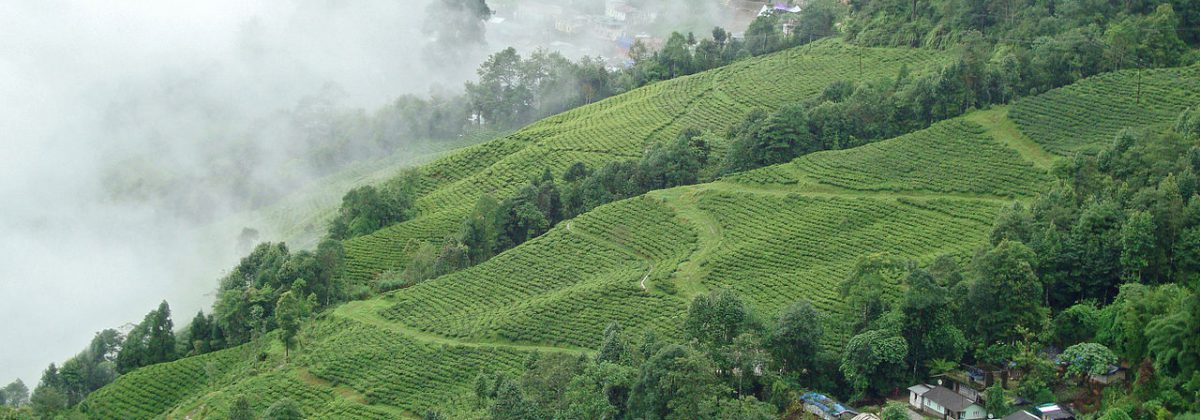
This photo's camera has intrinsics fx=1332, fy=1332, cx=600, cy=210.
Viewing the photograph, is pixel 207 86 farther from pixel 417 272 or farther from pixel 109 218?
pixel 417 272

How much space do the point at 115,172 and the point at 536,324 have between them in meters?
38.4

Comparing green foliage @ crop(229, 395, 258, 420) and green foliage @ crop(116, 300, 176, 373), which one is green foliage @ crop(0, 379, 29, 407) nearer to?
green foliage @ crop(116, 300, 176, 373)

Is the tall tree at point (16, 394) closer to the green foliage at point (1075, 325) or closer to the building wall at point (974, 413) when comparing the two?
the building wall at point (974, 413)

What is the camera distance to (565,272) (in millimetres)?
47562

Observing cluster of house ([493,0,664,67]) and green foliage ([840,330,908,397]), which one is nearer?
green foliage ([840,330,908,397])

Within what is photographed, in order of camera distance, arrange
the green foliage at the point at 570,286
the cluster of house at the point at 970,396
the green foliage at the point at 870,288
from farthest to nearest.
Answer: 1. the green foliage at the point at 570,286
2. the green foliage at the point at 870,288
3. the cluster of house at the point at 970,396

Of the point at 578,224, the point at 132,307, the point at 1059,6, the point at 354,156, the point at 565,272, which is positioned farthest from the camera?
the point at 354,156

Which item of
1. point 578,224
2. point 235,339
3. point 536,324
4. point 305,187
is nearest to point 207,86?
point 305,187

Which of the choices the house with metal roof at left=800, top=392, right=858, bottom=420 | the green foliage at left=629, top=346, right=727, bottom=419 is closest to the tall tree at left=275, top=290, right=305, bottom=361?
the green foliage at left=629, top=346, right=727, bottom=419

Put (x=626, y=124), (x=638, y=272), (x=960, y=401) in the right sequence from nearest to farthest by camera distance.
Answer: (x=960, y=401) < (x=638, y=272) < (x=626, y=124)

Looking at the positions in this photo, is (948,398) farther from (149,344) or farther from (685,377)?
(149,344)

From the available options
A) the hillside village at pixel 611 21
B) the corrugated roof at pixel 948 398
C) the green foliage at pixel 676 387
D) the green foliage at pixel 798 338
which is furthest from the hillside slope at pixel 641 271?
the hillside village at pixel 611 21

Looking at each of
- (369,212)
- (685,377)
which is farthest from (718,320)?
(369,212)

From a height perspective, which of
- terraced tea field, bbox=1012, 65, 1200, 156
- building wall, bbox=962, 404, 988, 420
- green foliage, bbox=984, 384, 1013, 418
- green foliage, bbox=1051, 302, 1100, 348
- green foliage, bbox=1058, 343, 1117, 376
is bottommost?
building wall, bbox=962, 404, 988, 420
